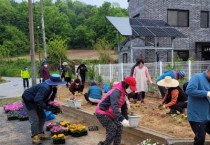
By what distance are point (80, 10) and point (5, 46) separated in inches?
1117

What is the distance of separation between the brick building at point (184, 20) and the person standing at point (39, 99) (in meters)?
14.5

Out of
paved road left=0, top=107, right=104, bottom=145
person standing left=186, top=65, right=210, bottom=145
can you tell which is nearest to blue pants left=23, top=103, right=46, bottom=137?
paved road left=0, top=107, right=104, bottom=145

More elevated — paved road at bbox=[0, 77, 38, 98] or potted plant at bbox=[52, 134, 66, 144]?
potted plant at bbox=[52, 134, 66, 144]

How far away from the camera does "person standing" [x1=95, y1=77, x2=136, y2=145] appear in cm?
570

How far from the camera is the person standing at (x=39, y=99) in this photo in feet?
23.3

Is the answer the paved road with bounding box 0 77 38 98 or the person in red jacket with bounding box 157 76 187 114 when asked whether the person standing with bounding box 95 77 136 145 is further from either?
the paved road with bounding box 0 77 38 98

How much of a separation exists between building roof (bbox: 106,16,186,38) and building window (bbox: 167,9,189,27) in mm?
2400

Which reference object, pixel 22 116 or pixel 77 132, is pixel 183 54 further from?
pixel 77 132

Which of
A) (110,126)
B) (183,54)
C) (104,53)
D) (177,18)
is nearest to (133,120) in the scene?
(110,126)

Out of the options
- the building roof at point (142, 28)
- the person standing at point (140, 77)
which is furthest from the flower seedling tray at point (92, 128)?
the building roof at point (142, 28)

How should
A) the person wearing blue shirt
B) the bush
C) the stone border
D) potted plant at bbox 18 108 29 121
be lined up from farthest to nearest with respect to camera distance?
the bush
the person wearing blue shirt
potted plant at bbox 18 108 29 121
the stone border

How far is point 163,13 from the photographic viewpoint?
2233 centimetres

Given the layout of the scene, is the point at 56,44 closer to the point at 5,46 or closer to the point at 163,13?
the point at 163,13

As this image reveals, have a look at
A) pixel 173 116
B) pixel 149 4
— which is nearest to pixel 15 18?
pixel 149 4
